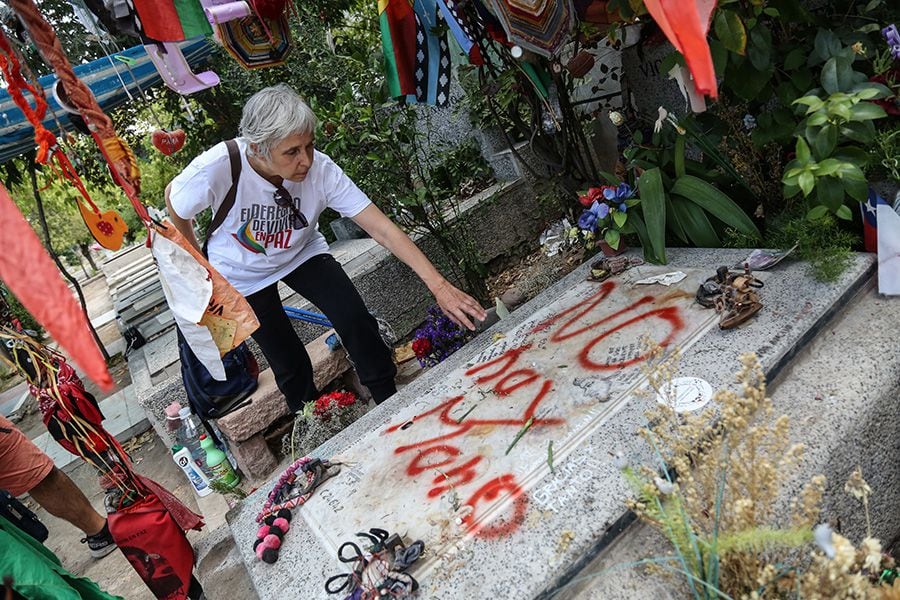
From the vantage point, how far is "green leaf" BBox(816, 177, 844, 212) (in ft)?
6.49

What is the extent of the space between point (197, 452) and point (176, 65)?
232 centimetres

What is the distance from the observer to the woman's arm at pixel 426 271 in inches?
93.6

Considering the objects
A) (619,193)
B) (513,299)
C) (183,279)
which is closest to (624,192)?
(619,193)

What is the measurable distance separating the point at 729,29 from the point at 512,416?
145cm

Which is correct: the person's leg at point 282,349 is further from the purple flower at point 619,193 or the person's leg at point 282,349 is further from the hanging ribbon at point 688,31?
the hanging ribbon at point 688,31

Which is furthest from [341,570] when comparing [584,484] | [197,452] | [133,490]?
[197,452]

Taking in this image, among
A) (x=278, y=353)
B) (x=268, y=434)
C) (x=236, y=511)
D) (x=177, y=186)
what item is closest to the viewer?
(x=236, y=511)

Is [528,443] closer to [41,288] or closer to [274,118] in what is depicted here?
[41,288]

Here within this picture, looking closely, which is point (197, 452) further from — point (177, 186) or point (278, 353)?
point (177, 186)

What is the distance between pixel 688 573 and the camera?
1.17 meters

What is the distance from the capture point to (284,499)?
6.89ft

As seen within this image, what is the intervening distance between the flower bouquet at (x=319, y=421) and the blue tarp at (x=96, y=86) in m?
2.61

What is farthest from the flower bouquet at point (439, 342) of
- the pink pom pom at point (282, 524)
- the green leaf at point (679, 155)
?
the pink pom pom at point (282, 524)

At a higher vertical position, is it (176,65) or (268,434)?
(176,65)
